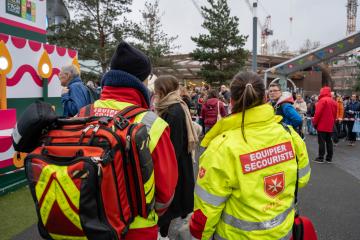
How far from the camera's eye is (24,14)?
6.53 metres

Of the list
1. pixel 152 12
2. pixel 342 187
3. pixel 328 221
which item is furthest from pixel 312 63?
pixel 152 12

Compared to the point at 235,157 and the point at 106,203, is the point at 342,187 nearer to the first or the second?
the point at 235,157

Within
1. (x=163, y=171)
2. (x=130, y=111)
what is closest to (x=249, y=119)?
(x=163, y=171)

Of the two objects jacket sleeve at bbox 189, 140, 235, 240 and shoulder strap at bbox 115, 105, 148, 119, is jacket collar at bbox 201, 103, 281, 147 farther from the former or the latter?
shoulder strap at bbox 115, 105, 148, 119

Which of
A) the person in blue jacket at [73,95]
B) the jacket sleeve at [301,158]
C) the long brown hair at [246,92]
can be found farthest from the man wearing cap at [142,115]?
the person in blue jacket at [73,95]

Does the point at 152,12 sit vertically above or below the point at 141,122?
above

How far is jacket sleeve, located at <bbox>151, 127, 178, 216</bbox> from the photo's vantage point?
1.83 metres

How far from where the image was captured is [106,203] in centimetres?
158

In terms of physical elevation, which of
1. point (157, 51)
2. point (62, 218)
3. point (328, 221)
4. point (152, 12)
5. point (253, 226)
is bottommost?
point (328, 221)

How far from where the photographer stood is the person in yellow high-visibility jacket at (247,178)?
1890 mm

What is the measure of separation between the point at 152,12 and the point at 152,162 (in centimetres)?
2858

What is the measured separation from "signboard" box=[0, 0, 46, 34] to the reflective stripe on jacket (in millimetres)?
5157

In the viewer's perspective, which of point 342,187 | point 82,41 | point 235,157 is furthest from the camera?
point 82,41

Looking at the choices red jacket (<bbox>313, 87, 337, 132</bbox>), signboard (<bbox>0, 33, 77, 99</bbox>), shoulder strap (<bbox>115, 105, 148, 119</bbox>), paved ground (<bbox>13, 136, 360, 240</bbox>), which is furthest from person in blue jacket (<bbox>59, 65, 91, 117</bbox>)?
red jacket (<bbox>313, 87, 337, 132</bbox>)
